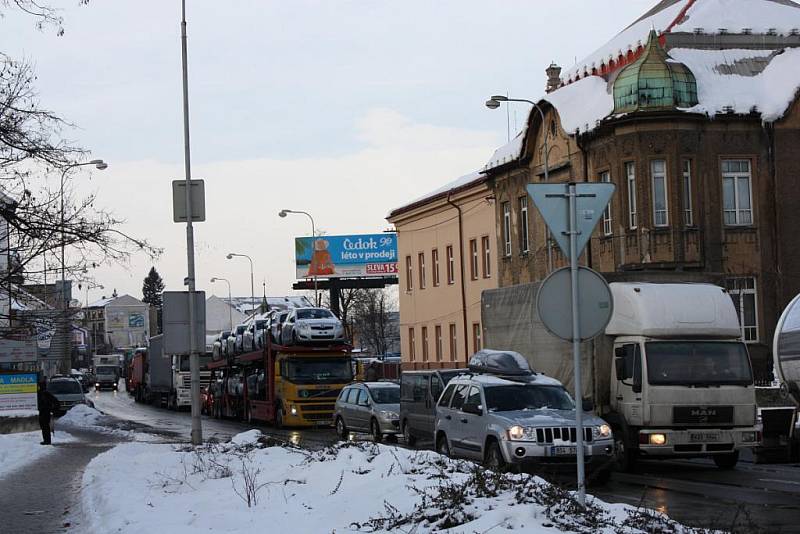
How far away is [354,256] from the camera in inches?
3782

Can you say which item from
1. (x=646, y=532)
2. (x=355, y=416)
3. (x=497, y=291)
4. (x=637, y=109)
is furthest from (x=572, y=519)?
(x=637, y=109)

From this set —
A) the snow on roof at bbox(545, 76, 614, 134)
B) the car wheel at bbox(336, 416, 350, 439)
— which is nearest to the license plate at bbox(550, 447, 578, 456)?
the car wheel at bbox(336, 416, 350, 439)

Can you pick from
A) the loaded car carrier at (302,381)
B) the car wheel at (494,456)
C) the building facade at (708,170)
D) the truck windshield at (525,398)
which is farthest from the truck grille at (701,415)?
the loaded car carrier at (302,381)

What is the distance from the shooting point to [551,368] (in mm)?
23281

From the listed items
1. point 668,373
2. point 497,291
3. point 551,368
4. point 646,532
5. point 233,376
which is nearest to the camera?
point 646,532

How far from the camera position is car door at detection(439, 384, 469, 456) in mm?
19916

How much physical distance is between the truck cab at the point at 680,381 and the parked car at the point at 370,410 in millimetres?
8580

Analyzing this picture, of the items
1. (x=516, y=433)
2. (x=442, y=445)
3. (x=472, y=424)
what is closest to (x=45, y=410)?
(x=442, y=445)

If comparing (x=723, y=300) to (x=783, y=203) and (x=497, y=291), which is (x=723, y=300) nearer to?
(x=497, y=291)

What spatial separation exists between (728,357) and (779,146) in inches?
833

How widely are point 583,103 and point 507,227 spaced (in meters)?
8.33

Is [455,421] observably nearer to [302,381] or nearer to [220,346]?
[302,381]

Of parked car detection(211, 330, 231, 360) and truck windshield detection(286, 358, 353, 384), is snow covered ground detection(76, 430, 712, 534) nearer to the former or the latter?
truck windshield detection(286, 358, 353, 384)

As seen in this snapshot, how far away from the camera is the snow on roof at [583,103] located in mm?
41053
